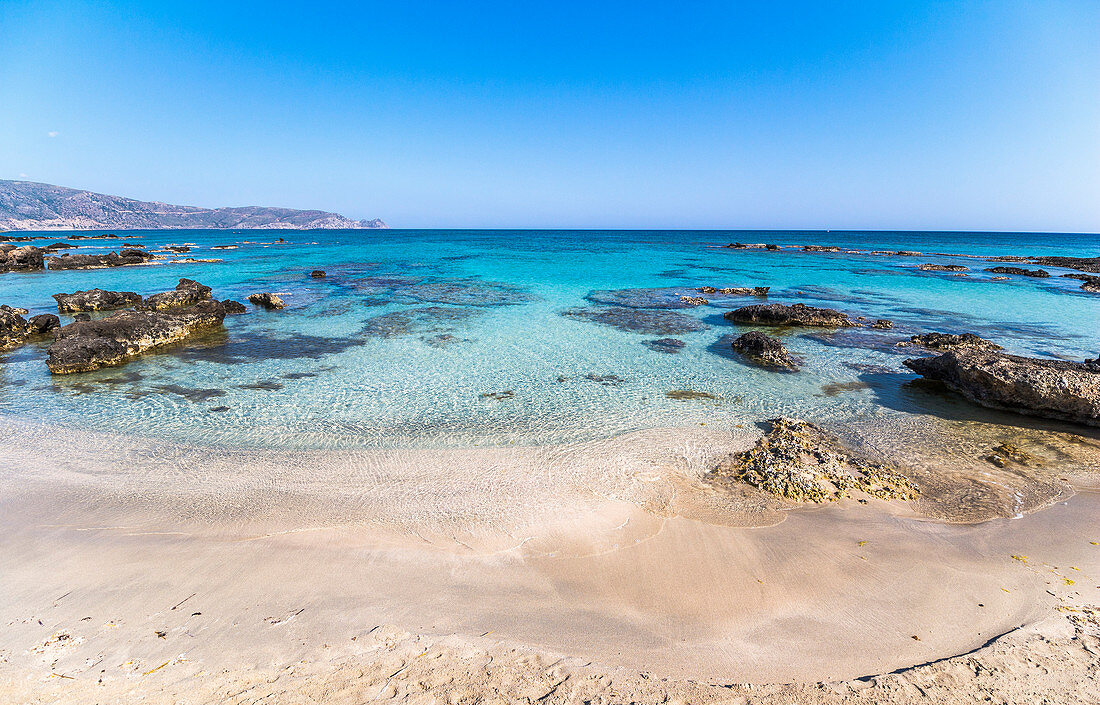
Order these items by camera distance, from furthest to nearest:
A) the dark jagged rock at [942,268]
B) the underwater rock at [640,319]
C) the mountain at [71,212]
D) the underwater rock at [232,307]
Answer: the mountain at [71,212] < the dark jagged rock at [942,268] < the underwater rock at [232,307] < the underwater rock at [640,319]

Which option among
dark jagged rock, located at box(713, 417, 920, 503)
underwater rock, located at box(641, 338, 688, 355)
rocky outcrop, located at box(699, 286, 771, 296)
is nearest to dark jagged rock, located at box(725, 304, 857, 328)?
underwater rock, located at box(641, 338, 688, 355)

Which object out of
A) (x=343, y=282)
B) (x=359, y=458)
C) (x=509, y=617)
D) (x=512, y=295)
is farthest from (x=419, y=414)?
(x=343, y=282)

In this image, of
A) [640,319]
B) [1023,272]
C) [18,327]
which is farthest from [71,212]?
[1023,272]

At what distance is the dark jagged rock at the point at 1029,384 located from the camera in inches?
331

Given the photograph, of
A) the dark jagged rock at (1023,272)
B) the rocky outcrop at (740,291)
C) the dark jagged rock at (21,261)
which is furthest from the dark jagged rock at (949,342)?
the dark jagged rock at (21,261)

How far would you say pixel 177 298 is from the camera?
20016 millimetres

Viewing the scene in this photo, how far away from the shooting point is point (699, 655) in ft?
12.4

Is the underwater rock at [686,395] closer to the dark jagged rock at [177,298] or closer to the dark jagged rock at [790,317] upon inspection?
the dark jagged rock at [790,317]

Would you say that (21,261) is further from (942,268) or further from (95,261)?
(942,268)

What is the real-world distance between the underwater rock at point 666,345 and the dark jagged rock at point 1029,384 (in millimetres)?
6507

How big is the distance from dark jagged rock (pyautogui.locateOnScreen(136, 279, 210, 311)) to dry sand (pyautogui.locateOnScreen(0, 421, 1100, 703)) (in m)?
15.2

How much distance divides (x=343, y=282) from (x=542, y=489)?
94.1 ft

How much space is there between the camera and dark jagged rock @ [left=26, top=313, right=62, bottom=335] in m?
15.3

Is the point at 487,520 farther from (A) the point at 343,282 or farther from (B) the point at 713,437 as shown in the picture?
(A) the point at 343,282
